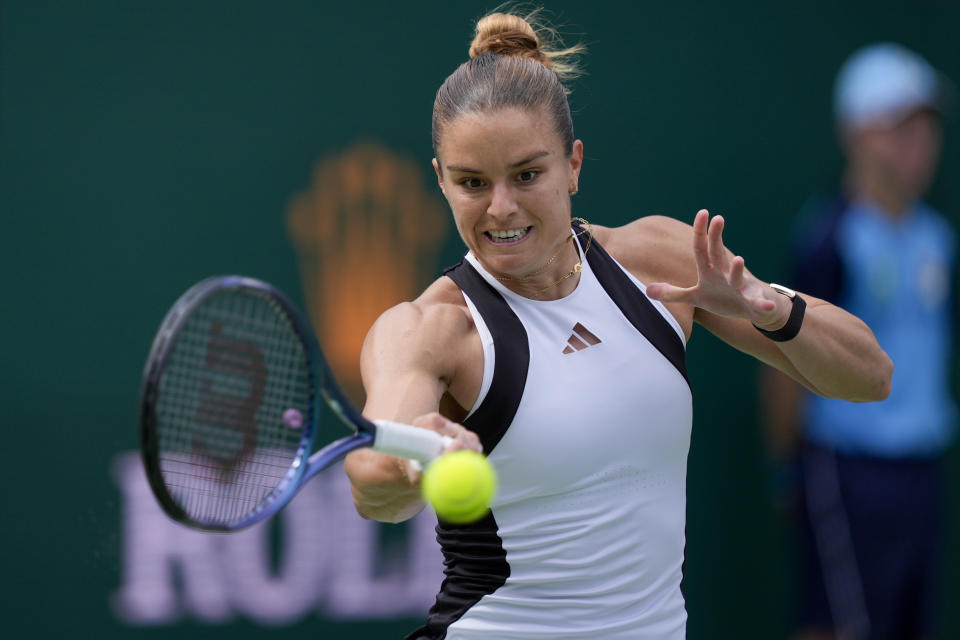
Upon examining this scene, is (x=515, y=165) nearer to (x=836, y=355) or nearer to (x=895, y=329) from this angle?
(x=836, y=355)

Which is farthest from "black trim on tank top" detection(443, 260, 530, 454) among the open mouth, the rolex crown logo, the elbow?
the rolex crown logo

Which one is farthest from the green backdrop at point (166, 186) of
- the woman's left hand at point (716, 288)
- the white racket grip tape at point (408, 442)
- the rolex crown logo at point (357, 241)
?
the white racket grip tape at point (408, 442)

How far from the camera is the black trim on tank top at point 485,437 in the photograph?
7.12ft

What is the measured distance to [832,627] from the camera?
13.1ft

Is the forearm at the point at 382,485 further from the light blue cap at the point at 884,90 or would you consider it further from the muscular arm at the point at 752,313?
the light blue cap at the point at 884,90

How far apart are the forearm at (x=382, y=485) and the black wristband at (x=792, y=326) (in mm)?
724

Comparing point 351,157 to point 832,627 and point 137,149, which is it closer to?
point 137,149

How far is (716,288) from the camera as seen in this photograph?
2174 mm

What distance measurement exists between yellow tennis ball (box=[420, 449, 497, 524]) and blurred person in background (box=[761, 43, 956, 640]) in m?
2.43

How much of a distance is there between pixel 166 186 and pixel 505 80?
1984mm

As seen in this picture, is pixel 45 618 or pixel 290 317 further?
pixel 45 618

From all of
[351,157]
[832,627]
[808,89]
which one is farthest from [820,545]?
[351,157]

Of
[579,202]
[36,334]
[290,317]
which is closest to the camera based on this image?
[290,317]

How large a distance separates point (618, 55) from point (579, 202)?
0.52 m
